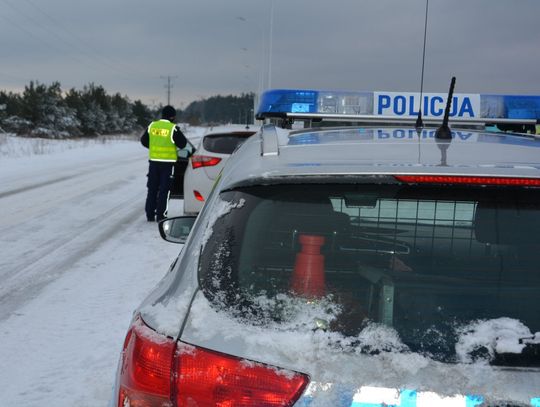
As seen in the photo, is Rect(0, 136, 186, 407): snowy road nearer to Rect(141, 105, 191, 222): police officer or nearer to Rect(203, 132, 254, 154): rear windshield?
Rect(141, 105, 191, 222): police officer

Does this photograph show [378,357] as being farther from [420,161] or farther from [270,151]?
[270,151]

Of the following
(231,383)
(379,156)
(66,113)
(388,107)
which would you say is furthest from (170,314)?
(66,113)

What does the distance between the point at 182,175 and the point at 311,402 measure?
383 inches

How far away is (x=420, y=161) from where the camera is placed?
1.90m

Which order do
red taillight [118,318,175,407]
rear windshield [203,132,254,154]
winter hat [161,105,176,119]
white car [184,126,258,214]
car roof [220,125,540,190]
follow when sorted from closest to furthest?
red taillight [118,318,175,407], car roof [220,125,540,190], white car [184,126,258,214], rear windshield [203,132,254,154], winter hat [161,105,176,119]

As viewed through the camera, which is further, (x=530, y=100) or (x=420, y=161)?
(x=530, y=100)

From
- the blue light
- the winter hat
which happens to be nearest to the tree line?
the winter hat

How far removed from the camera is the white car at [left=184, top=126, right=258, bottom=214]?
31.6 ft

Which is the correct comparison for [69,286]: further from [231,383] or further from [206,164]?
[231,383]

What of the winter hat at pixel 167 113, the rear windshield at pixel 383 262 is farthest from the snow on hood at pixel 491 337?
the winter hat at pixel 167 113

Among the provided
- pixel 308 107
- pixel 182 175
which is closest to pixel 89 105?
pixel 182 175

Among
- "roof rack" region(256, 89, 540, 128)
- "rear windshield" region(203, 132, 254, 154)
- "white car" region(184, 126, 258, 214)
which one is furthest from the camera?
"rear windshield" region(203, 132, 254, 154)

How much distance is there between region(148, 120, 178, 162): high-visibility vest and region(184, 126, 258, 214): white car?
1.83 feet

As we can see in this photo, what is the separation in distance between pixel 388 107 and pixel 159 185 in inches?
244
